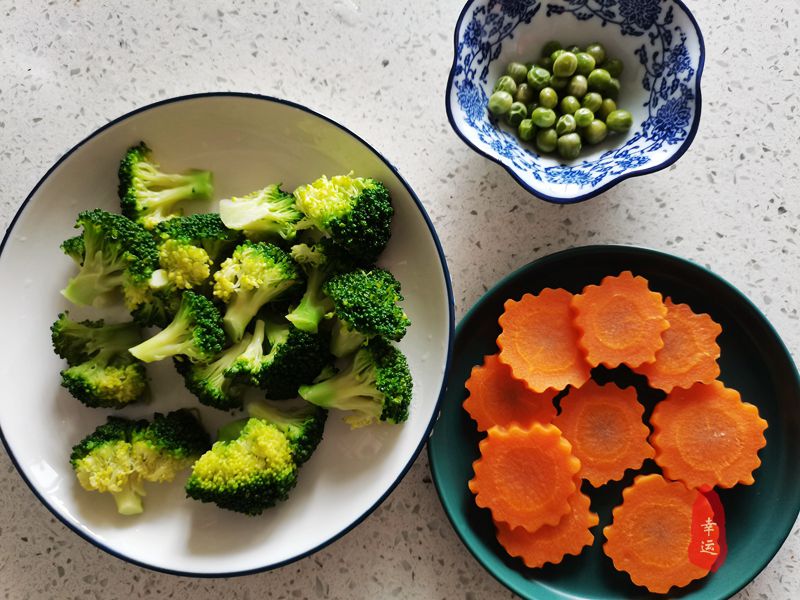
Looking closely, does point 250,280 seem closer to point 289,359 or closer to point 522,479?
point 289,359

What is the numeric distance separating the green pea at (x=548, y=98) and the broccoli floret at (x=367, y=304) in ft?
1.75

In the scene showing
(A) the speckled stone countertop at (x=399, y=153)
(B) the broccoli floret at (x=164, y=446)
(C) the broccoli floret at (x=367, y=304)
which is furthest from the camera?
(A) the speckled stone countertop at (x=399, y=153)

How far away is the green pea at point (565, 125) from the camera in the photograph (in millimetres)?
1530

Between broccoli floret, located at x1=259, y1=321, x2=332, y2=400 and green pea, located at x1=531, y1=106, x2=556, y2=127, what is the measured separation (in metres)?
0.69

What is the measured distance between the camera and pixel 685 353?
5.17ft

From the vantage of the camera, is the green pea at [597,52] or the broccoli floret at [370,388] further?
the green pea at [597,52]

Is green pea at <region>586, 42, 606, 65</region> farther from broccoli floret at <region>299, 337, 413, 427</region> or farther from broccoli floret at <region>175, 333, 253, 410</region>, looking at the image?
broccoli floret at <region>175, 333, 253, 410</region>

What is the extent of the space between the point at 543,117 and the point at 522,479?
829 millimetres

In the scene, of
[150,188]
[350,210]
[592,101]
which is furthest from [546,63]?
[150,188]

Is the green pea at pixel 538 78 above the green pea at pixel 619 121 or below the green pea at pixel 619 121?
above

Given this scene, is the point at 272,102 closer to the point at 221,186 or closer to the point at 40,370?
the point at 221,186

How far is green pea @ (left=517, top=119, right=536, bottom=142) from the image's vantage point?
155cm

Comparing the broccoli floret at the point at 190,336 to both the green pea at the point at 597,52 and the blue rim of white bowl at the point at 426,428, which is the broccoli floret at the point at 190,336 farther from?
the green pea at the point at 597,52

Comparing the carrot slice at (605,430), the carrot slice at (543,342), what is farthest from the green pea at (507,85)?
the carrot slice at (605,430)
